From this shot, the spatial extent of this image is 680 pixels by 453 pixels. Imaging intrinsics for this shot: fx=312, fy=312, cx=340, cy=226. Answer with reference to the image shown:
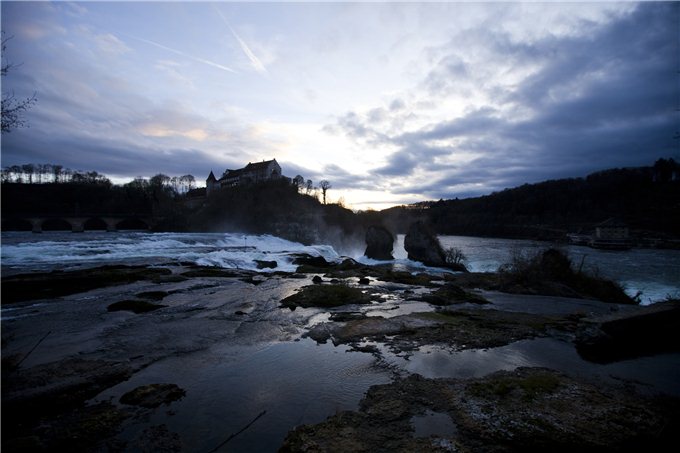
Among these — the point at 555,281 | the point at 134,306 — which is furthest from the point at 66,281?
the point at 555,281

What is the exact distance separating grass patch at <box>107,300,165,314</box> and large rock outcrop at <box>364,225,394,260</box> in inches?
1818

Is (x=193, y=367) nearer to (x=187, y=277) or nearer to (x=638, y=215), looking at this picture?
(x=187, y=277)

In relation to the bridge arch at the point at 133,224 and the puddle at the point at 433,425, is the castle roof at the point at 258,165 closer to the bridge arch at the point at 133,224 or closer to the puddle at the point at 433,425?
the bridge arch at the point at 133,224

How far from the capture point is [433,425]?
6.14m

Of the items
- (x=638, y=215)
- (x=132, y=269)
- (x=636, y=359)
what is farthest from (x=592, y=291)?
(x=638, y=215)

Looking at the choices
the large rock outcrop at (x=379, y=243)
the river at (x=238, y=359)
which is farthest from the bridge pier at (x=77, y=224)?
the river at (x=238, y=359)

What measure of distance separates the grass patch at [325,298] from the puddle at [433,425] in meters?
11.1

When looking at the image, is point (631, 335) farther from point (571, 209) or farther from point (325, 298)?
point (571, 209)

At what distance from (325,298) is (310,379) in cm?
978

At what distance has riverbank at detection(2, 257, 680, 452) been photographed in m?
5.79

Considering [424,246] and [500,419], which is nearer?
[500,419]

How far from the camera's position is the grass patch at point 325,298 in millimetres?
17578

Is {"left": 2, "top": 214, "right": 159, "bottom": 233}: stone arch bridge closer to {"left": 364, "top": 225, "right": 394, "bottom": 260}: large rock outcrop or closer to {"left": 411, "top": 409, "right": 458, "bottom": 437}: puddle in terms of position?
{"left": 364, "top": 225, "right": 394, "bottom": 260}: large rock outcrop

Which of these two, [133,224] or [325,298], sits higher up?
[133,224]
